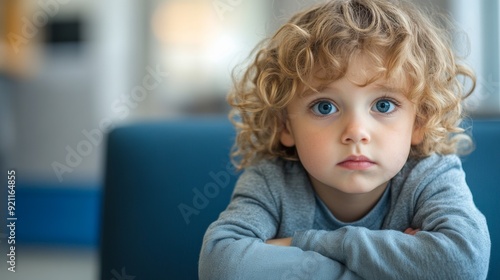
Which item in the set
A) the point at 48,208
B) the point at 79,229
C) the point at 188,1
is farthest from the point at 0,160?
A: the point at 188,1

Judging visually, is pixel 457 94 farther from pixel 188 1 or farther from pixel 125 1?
pixel 188 1

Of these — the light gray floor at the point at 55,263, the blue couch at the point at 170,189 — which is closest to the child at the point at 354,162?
the blue couch at the point at 170,189

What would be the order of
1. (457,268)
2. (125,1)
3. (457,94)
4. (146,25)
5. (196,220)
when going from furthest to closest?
(146,25)
(125,1)
(196,220)
(457,94)
(457,268)

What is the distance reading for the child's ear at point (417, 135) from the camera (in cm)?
100

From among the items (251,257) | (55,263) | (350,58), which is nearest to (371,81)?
(350,58)

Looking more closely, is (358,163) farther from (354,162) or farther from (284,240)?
(284,240)

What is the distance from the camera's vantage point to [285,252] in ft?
2.83

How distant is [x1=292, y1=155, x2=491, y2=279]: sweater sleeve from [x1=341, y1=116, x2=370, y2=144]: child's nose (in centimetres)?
13

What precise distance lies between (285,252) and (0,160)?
294cm

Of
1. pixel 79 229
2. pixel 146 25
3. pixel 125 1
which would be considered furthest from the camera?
pixel 146 25

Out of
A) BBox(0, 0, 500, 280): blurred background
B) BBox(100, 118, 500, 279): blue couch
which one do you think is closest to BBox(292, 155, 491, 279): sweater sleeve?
BBox(100, 118, 500, 279): blue couch

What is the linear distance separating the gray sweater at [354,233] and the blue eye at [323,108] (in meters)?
0.15

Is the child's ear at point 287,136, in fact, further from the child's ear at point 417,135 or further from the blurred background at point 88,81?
the blurred background at point 88,81

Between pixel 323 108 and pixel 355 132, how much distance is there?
7 centimetres
